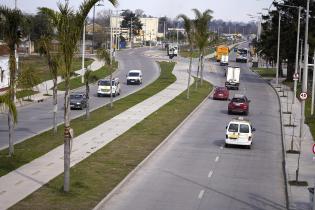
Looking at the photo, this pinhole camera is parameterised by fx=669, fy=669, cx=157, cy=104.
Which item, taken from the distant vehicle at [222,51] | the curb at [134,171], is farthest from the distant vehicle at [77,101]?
the distant vehicle at [222,51]

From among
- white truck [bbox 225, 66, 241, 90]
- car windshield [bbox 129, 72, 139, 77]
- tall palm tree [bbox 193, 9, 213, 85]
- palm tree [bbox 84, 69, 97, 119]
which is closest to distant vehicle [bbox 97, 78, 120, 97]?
tall palm tree [bbox 193, 9, 213, 85]

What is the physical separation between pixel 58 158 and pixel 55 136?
7.53 metres

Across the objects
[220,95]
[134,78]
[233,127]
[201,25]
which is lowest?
[220,95]

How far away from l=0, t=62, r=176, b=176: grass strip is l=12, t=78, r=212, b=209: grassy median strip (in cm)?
261

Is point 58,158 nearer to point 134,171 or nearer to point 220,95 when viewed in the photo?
point 134,171

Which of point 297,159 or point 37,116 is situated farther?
point 37,116

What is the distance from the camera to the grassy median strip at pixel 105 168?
72.5 feet

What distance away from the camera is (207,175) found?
28.5 meters

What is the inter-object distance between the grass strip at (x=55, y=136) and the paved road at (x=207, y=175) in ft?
17.3

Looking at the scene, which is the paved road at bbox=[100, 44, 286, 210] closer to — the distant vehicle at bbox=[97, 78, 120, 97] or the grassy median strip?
the grassy median strip

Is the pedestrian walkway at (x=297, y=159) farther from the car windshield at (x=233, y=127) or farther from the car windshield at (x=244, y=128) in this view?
the car windshield at (x=233, y=127)

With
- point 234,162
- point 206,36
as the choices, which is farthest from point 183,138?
point 206,36

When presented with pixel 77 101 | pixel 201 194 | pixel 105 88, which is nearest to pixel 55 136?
pixel 201 194

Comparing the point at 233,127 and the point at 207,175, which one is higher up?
the point at 233,127
